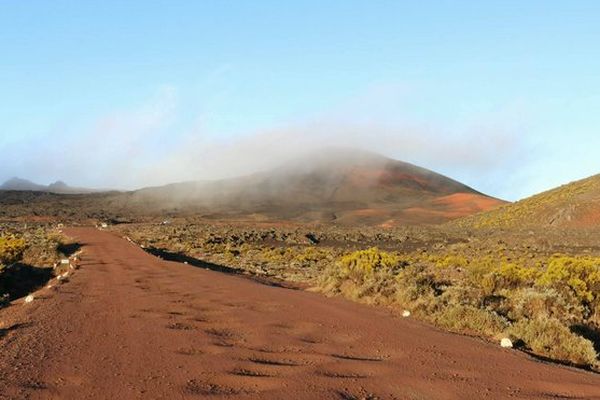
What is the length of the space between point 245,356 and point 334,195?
378 feet

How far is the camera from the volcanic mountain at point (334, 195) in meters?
99.4

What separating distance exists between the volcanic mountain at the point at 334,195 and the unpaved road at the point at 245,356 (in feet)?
256

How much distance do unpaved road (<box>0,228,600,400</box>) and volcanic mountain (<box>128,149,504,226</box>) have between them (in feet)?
256

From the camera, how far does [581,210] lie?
191ft

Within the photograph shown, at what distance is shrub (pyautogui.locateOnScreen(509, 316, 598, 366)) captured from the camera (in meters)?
8.23

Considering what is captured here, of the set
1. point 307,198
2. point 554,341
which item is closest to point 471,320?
point 554,341

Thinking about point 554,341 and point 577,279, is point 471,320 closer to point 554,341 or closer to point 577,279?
point 554,341

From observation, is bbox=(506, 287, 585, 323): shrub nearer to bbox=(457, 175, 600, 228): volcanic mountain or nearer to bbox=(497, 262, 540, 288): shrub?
bbox=(497, 262, 540, 288): shrub

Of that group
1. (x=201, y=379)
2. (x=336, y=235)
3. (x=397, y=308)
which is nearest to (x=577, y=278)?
(x=397, y=308)

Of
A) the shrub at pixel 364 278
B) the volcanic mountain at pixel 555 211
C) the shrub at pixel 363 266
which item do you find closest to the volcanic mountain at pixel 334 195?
the volcanic mountain at pixel 555 211

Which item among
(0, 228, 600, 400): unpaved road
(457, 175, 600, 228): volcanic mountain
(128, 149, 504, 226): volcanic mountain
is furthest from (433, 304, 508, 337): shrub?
(128, 149, 504, 226): volcanic mountain

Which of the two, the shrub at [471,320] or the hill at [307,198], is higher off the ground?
the hill at [307,198]

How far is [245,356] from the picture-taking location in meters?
6.76

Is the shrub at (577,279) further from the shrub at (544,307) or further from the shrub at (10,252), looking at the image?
the shrub at (10,252)
